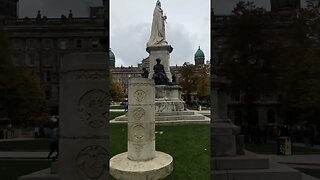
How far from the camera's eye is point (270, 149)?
3453 mm

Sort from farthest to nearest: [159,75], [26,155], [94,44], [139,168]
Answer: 1. [159,75]
2. [26,155]
3. [139,168]
4. [94,44]

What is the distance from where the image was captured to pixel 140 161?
3.31 metres

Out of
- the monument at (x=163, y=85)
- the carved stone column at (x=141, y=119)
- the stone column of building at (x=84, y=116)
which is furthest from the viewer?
the carved stone column at (x=141, y=119)

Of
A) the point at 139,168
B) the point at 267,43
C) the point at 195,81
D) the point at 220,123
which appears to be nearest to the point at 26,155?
the point at 139,168

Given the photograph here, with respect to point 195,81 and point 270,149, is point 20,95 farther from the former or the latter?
point 270,149

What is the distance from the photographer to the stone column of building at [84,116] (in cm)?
304

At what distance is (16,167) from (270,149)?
2.47 metres

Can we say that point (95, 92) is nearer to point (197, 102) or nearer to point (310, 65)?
point (197, 102)

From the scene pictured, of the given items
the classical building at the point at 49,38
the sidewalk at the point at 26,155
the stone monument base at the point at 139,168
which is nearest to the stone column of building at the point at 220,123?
the stone monument base at the point at 139,168

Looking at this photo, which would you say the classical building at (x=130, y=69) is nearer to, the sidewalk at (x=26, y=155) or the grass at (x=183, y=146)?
the grass at (x=183, y=146)

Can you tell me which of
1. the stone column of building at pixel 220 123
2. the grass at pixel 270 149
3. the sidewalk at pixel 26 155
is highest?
the stone column of building at pixel 220 123

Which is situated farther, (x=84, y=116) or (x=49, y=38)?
(x=49, y=38)

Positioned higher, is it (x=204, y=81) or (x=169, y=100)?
(x=204, y=81)

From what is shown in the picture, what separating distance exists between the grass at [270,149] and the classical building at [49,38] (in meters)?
1.69
